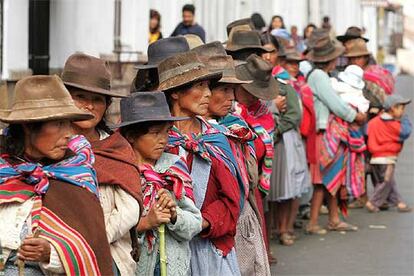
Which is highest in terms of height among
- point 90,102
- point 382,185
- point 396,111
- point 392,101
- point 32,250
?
point 90,102

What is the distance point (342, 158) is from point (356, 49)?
1.83 m

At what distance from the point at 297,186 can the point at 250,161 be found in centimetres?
426

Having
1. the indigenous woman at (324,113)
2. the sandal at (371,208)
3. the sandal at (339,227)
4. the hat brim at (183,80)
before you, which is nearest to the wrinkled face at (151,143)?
the hat brim at (183,80)

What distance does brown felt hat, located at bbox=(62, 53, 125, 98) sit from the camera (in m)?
5.81

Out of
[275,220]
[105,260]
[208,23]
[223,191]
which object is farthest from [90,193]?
[208,23]

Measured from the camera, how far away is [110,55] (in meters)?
16.7

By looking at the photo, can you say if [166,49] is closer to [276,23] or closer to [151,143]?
[151,143]

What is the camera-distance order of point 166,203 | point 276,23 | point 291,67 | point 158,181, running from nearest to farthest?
1. point 166,203
2. point 158,181
3. point 291,67
4. point 276,23

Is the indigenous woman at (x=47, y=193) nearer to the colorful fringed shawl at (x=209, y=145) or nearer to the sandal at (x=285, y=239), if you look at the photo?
the colorful fringed shawl at (x=209, y=145)

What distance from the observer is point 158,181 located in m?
5.91

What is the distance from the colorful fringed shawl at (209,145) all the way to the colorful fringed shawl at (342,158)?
19.4ft

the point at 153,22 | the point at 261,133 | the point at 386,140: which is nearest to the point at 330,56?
the point at 386,140

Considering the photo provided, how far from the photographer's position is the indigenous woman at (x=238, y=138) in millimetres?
7102

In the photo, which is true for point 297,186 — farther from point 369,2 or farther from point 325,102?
point 369,2
